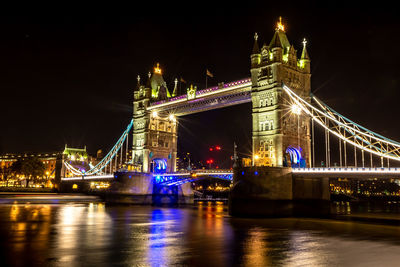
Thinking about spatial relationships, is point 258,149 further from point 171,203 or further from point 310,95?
point 171,203

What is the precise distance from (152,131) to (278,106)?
2817cm

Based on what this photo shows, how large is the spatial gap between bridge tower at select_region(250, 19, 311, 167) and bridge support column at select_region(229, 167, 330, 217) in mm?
3471

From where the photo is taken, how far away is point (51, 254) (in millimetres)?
16219

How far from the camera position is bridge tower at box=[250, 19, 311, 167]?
4388 centimetres

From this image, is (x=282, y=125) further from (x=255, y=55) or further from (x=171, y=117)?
(x=171, y=117)

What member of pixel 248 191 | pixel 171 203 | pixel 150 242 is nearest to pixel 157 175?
pixel 171 203

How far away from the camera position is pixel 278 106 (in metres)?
44.0

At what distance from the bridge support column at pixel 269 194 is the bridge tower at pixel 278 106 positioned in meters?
3.47

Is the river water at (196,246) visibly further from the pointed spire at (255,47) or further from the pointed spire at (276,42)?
the pointed spire at (255,47)

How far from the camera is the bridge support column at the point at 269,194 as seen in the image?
125ft

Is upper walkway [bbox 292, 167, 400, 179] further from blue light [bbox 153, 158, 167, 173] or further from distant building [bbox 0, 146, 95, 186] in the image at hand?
distant building [bbox 0, 146, 95, 186]

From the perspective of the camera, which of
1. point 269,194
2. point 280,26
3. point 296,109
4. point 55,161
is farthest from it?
point 55,161

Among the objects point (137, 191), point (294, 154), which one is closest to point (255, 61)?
point (294, 154)

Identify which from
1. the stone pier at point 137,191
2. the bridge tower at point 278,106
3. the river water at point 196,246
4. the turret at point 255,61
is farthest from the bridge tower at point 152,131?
the river water at point 196,246
